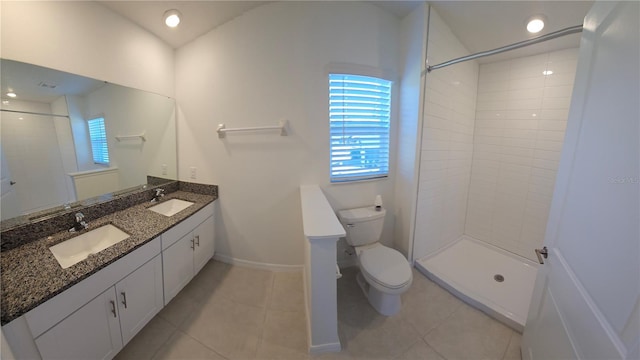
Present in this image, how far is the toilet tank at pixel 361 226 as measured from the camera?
1.84 m

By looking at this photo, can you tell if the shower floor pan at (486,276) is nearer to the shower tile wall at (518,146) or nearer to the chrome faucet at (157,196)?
the shower tile wall at (518,146)

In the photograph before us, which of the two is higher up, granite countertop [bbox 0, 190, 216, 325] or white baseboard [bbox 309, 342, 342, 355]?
granite countertop [bbox 0, 190, 216, 325]

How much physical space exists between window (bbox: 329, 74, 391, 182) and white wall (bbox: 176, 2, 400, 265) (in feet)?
0.34

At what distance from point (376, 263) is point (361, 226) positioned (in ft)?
1.11

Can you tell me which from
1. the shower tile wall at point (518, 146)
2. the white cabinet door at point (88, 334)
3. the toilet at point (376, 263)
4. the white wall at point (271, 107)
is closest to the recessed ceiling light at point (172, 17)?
the white wall at point (271, 107)

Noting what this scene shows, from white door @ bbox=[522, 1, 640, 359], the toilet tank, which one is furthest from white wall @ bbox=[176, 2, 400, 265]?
white door @ bbox=[522, 1, 640, 359]

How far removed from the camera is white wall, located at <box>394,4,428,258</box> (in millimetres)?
1770

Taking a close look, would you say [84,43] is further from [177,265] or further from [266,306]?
[266,306]

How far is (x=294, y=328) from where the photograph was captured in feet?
4.88

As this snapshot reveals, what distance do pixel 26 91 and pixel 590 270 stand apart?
2.78 metres

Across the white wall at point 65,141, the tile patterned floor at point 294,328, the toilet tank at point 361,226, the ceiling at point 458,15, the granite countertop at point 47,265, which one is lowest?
the tile patterned floor at point 294,328

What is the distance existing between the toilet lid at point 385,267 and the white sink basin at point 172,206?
68.8 inches

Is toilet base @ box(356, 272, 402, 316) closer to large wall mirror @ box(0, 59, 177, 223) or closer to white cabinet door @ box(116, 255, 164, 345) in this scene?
white cabinet door @ box(116, 255, 164, 345)

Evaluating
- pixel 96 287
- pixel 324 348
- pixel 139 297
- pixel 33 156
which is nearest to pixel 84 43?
pixel 33 156
